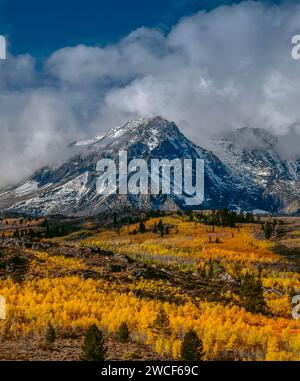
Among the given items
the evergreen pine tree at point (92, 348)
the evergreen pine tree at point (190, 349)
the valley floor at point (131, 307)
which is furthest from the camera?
the valley floor at point (131, 307)

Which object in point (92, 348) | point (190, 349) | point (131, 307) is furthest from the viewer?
point (131, 307)

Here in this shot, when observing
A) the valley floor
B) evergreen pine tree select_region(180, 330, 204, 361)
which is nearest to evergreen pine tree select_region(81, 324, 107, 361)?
the valley floor

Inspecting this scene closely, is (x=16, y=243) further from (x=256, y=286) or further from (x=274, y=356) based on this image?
(x=274, y=356)

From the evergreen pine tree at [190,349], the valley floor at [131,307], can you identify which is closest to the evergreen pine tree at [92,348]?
the valley floor at [131,307]

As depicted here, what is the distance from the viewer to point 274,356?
49062 mm

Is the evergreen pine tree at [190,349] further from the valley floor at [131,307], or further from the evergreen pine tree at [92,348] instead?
the evergreen pine tree at [92,348]

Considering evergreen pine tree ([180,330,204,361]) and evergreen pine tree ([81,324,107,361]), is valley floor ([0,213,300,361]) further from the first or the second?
evergreen pine tree ([81,324,107,361])

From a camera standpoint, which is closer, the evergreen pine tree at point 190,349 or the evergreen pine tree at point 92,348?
the evergreen pine tree at point 92,348

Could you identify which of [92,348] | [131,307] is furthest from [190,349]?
[131,307]

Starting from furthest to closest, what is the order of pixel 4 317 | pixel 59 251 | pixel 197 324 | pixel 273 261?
pixel 273 261 < pixel 59 251 < pixel 197 324 < pixel 4 317

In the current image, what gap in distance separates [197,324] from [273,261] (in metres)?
124

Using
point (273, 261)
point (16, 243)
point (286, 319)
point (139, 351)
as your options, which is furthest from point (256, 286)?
point (273, 261)

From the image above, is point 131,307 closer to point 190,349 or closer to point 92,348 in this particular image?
point 190,349
